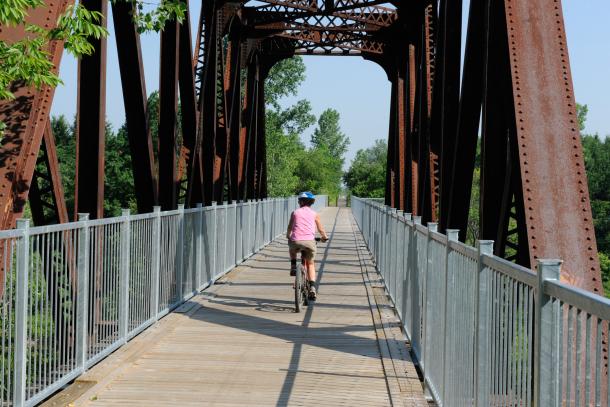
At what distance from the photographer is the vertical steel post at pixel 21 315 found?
18.7ft

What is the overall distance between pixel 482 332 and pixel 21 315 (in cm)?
297

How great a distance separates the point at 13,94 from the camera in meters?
7.09

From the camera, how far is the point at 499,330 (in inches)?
171

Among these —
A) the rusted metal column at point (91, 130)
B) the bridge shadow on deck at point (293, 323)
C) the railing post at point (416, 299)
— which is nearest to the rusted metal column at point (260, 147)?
the bridge shadow on deck at point (293, 323)

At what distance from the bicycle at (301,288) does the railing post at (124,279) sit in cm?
356

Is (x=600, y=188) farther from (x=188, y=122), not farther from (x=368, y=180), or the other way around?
(x=188, y=122)

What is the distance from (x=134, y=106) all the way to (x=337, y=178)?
168 meters

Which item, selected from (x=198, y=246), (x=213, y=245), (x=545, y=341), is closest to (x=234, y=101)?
(x=213, y=245)

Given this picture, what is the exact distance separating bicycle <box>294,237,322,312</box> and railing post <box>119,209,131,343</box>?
3564 mm

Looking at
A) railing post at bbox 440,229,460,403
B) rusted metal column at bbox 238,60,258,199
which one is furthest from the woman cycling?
rusted metal column at bbox 238,60,258,199

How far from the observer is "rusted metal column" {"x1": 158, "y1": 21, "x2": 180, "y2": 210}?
14398 mm

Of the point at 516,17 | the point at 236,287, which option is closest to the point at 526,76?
the point at 516,17

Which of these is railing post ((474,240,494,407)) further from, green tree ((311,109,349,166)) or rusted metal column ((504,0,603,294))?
green tree ((311,109,349,166))

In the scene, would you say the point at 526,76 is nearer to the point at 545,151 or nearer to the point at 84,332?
the point at 545,151
